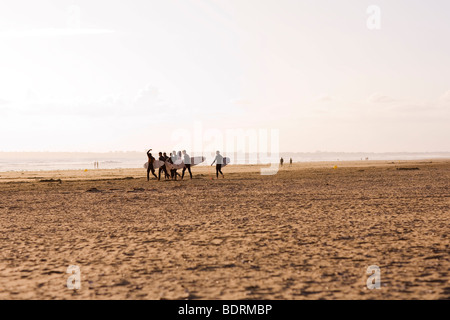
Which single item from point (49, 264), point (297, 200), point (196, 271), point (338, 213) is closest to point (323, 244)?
point (196, 271)

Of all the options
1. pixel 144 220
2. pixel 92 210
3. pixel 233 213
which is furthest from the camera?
pixel 92 210

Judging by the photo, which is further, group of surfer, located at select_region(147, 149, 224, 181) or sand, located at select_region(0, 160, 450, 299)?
group of surfer, located at select_region(147, 149, 224, 181)

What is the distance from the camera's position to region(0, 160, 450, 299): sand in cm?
532

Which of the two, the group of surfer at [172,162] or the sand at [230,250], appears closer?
the sand at [230,250]

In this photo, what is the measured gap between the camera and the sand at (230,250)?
17.5ft

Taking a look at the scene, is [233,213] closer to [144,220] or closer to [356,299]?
[144,220]

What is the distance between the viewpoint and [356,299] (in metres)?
4.88

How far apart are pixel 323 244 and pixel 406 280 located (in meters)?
2.34

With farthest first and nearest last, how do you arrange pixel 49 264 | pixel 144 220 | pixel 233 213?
pixel 233 213, pixel 144 220, pixel 49 264

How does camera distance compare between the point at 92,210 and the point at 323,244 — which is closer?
the point at 323,244

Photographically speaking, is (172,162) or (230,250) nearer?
(230,250)

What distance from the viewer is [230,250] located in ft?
24.3

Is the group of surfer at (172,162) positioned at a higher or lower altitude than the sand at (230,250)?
higher

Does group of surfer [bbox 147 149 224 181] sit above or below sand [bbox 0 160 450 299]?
above
